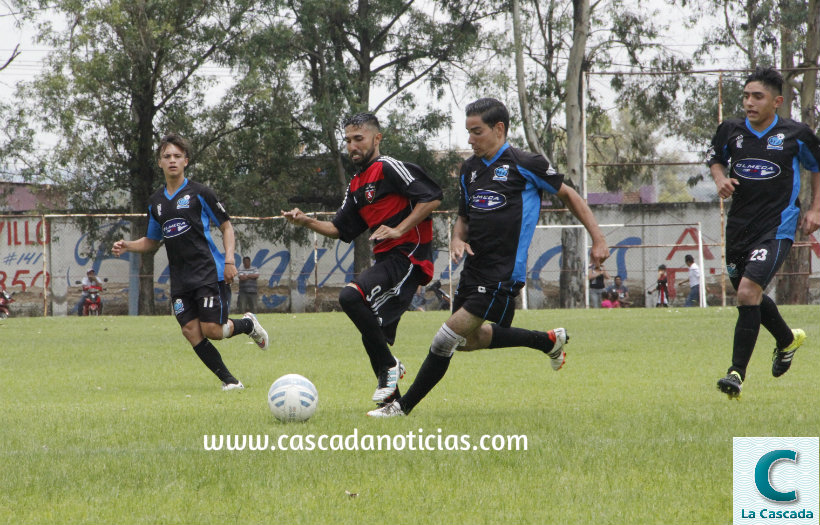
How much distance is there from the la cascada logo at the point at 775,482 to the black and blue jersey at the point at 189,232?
5088 millimetres

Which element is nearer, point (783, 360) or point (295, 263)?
point (783, 360)

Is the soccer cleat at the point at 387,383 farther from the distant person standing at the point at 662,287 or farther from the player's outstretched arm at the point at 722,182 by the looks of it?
the distant person standing at the point at 662,287

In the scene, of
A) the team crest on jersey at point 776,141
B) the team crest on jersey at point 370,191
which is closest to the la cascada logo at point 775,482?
the team crest on jersey at point 776,141

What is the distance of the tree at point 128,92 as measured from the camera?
1114 inches

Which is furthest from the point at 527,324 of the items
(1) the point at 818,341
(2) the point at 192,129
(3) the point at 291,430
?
(2) the point at 192,129

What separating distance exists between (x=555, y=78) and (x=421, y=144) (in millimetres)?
5582

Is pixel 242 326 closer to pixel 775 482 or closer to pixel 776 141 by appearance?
pixel 776 141

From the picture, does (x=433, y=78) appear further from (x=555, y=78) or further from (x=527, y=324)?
(x=527, y=324)

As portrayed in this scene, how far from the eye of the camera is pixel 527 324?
17656 millimetres

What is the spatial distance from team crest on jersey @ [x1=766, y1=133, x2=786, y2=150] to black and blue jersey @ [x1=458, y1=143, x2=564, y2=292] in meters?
1.71

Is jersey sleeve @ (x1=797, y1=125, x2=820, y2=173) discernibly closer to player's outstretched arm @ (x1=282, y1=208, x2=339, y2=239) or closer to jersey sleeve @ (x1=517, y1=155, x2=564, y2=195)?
jersey sleeve @ (x1=517, y1=155, x2=564, y2=195)

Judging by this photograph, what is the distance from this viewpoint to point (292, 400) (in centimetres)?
563

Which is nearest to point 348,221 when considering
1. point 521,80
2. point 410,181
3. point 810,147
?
point 410,181

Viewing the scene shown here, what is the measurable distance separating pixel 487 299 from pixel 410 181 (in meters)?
1.10
